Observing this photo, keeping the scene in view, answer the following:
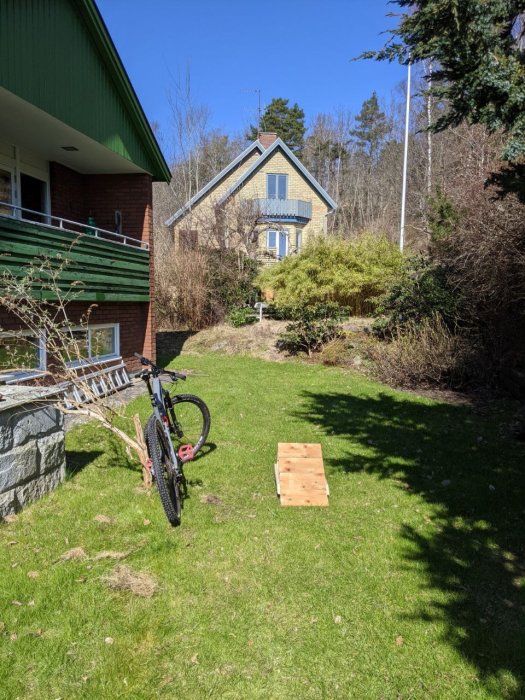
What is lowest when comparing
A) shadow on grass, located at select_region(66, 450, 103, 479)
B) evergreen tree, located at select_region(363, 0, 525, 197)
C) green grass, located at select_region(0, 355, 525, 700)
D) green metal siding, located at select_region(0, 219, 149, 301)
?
green grass, located at select_region(0, 355, 525, 700)

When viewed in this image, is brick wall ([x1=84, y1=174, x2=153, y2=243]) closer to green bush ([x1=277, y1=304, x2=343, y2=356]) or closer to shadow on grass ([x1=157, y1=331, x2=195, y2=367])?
shadow on grass ([x1=157, y1=331, x2=195, y2=367])

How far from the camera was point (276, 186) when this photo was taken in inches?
1230

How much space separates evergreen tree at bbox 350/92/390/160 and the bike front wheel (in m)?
43.0

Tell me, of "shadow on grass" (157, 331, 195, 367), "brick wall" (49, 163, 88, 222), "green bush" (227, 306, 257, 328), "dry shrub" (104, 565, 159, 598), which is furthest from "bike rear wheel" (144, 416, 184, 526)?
"green bush" (227, 306, 257, 328)

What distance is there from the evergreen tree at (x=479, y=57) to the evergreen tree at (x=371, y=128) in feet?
146

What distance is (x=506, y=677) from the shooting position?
108 inches

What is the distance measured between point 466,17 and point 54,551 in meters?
5.41

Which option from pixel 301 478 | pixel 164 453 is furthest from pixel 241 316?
pixel 164 453

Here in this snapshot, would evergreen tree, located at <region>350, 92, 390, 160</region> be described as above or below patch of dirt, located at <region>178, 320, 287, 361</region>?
above

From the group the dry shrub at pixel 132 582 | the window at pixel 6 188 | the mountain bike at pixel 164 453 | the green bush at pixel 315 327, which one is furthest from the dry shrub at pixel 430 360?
the window at pixel 6 188

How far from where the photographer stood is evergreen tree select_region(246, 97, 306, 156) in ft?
150

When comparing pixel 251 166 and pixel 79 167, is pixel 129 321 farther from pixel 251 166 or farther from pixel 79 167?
pixel 251 166

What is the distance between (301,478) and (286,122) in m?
46.7

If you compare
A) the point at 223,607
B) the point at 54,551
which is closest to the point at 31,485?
the point at 54,551
